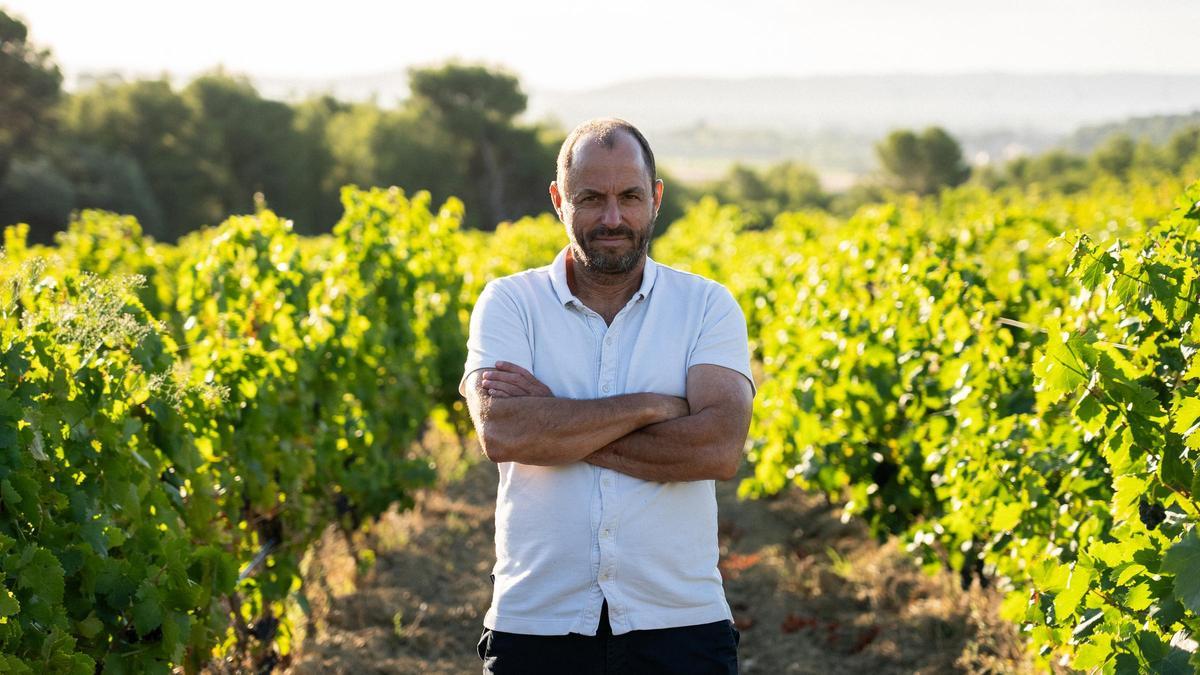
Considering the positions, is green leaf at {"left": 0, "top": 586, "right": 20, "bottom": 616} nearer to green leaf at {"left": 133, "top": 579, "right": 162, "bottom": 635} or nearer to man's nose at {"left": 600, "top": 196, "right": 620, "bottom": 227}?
green leaf at {"left": 133, "top": 579, "right": 162, "bottom": 635}

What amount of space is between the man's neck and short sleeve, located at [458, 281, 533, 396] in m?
0.14

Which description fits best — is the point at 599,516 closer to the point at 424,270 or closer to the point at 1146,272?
the point at 1146,272

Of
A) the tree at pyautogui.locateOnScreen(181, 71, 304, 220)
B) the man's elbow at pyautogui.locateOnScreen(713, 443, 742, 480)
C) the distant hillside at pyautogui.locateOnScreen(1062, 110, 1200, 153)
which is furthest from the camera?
the tree at pyautogui.locateOnScreen(181, 71, 304, 220)

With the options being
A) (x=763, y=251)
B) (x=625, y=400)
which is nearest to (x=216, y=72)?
(x=763, y=251)

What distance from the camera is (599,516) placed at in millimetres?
2383

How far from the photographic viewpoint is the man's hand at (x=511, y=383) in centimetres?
249

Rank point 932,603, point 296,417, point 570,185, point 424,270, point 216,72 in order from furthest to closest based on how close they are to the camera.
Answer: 1. point 216,72
2. point 424,270
3. point 932,603
4. point 296,417
5. point 570,185

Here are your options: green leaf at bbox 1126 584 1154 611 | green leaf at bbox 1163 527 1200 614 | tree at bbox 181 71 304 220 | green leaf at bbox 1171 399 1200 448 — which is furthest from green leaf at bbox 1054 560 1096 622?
tree at bbox 181 71 304 220

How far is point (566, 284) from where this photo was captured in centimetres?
257

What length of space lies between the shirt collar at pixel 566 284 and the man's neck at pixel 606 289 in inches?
0.7

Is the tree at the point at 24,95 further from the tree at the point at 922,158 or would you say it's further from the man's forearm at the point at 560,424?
the tree at the point at 922,158

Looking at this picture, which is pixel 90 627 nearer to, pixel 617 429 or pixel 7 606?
pixel 7 606

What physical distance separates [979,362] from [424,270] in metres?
3.89

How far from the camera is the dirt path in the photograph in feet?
15.6
